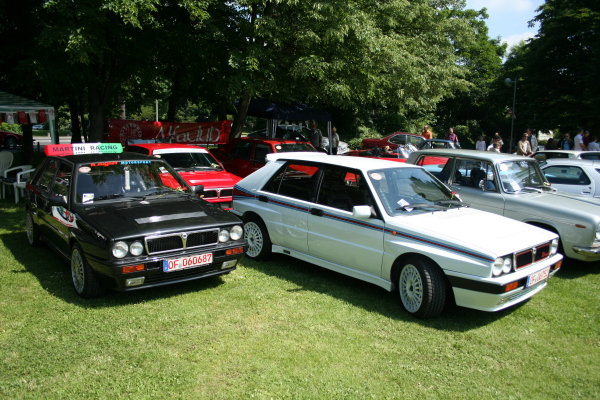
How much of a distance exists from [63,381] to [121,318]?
1179 mm

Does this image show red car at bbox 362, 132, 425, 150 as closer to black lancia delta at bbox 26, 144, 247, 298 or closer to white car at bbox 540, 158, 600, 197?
white car at bbox 540, 158, 600, 197

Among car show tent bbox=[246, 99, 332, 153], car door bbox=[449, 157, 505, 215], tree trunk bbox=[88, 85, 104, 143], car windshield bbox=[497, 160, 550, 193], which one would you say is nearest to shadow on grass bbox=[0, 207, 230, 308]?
car door bbox=[449, 157, 505, 215]

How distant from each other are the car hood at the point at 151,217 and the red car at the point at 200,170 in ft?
8.68

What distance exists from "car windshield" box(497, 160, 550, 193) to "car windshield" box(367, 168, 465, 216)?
1852mm

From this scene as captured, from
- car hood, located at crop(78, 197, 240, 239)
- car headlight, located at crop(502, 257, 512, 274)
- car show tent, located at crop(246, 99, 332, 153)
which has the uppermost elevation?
car show tent, located at crop(246, 99, 332, 153)

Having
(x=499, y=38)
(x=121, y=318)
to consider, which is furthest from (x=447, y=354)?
(x=499, y=38)

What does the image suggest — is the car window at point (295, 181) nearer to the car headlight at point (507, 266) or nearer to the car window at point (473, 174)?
the car headlight at point (507, 266)

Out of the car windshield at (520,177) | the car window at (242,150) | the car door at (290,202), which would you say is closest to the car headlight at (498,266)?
the car door at (290,202)

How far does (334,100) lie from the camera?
46.3ft

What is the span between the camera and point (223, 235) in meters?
5.59

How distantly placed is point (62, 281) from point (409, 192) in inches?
176

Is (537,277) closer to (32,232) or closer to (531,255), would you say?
(531,255)

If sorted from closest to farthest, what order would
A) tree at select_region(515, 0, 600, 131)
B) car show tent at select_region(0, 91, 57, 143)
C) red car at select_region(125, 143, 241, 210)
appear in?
red car at select_region(125, 143, 241, 210), car show tent at select_region(0, 91, 57, 143), tree at select_region(515, 0, 600, 131)

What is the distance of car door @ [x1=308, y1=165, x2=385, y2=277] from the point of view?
5391 mm
